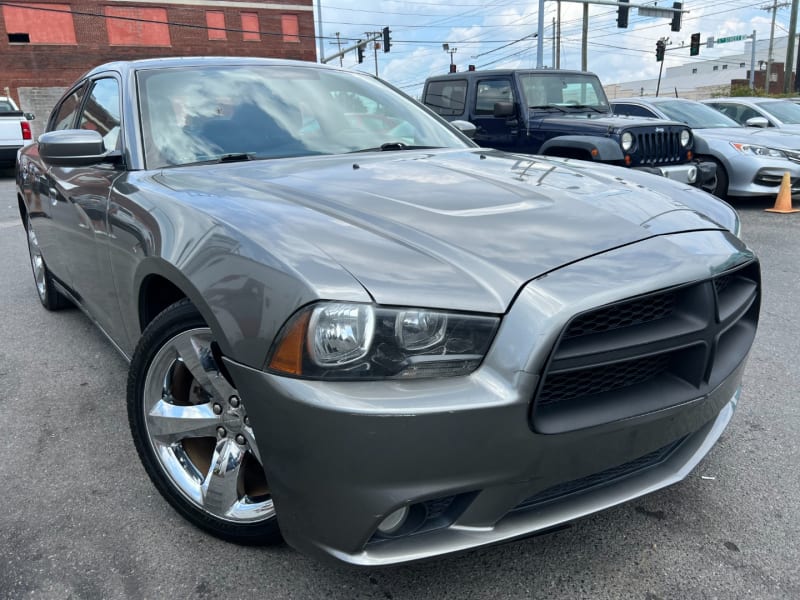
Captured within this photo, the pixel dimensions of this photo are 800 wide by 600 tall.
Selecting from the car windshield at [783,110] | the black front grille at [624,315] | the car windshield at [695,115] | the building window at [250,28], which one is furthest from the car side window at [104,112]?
the building window at [250,28]

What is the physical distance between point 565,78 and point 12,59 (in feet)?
114

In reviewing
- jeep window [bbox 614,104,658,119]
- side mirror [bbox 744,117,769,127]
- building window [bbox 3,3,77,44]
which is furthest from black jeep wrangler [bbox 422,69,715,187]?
building window [bbox 3,3,77,44]

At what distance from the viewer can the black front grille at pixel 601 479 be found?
5.56ft

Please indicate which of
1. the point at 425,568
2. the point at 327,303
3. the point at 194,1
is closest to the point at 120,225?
the point at 327,303

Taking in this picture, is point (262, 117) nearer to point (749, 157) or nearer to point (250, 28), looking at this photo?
point (749, 157)

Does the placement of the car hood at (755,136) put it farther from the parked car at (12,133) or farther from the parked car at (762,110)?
the parked car at (12,133)

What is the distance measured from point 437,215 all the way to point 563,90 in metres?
7.33

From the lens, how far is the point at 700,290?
5.92 feet

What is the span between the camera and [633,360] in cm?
170

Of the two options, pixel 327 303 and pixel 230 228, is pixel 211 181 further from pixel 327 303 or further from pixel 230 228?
pixel 327 303

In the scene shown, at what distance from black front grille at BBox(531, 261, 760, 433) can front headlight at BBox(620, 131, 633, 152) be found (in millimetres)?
5954

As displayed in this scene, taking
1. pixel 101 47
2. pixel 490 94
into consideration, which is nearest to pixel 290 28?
pixel 101 47

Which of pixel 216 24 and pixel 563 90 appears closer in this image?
pixel 563 90

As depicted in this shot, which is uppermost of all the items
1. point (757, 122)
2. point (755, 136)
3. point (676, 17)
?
point (676, 17)
